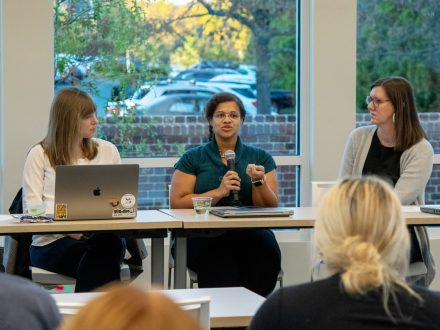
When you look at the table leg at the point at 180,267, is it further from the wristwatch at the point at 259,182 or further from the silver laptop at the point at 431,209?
the silver laptop at the point at 431,209

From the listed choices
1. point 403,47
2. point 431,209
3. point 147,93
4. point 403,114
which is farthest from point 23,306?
point 403,47

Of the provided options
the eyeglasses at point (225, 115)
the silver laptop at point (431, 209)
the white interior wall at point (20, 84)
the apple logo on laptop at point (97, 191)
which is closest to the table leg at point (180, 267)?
the apple logo on laptop at point (97, 191)

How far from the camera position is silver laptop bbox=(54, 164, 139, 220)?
12.9 ft

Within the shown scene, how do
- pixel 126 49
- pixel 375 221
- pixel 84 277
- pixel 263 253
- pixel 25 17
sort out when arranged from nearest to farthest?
pixel 375 221 < pixel 84 277 < pixel 263 253 < pixel 25 17 < pixel 126 49

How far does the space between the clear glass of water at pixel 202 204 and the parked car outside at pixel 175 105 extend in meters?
1.73

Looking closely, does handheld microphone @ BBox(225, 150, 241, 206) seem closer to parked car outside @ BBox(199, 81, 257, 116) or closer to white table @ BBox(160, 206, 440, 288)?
white table @ BBox(160, 206, 440, 288)

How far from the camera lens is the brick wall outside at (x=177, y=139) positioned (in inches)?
233

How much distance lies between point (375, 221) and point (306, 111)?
13.8ft

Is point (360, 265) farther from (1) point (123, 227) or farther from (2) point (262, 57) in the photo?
(2) point (262, 57)

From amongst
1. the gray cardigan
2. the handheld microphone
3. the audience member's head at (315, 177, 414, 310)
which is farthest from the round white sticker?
the audience member's head at (315, 177, 414, 310)

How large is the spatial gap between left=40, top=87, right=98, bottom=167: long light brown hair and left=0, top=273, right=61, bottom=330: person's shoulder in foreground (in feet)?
8.67

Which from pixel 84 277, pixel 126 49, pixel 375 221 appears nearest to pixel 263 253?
pixel 84 277

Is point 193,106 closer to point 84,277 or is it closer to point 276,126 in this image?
point 276,126

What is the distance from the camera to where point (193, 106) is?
235 inches
